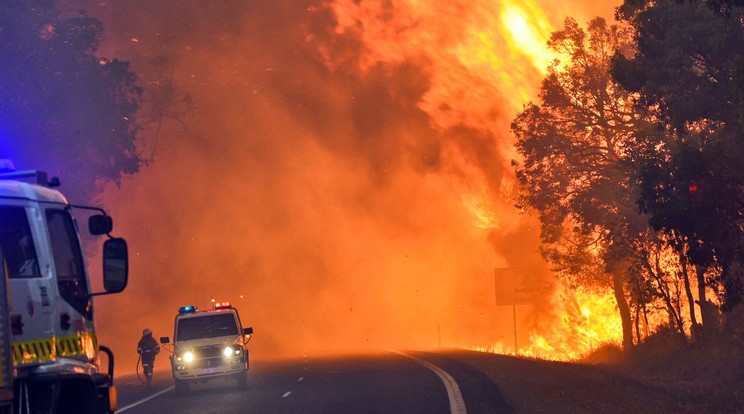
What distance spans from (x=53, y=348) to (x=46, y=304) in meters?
0.38

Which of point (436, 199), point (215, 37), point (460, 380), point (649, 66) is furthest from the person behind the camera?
point (436, 199)

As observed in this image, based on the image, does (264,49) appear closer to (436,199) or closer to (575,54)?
(436,199)

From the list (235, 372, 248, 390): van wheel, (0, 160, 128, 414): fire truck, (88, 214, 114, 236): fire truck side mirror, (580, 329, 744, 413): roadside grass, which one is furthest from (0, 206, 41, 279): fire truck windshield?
(235, 372, 248, 390): van wheel

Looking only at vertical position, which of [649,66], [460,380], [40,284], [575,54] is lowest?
[460,380]

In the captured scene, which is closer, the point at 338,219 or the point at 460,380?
the point at 460,380

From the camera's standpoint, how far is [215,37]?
10256 cm

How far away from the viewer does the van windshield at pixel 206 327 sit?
105 ft

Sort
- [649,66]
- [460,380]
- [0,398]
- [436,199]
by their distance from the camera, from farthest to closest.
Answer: [436,199] < [649,66] < [460,380] < [0,398]

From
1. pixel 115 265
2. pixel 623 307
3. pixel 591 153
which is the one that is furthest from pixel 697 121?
pixel 623 307

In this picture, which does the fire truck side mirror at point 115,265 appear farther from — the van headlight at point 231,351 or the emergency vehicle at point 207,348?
the van headlight at point 231,351

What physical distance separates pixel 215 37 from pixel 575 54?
60.3m

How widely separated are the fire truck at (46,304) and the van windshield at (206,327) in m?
20.5

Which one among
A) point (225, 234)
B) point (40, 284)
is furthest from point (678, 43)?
point (225, 234)

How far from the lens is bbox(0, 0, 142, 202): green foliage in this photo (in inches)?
1766
